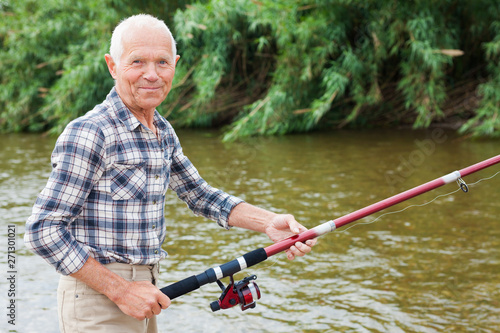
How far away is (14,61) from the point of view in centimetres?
1445

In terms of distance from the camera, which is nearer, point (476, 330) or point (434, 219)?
point (476, 330)

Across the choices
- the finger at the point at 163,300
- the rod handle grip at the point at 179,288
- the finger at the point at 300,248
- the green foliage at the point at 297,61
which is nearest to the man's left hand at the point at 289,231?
the finger at the point at 300,248

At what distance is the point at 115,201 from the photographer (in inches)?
65.6

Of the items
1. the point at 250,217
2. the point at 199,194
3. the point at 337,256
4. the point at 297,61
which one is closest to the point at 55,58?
the point at 297,61

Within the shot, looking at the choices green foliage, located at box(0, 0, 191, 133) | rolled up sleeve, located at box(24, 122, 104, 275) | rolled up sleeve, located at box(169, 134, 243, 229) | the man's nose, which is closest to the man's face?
the man's nose

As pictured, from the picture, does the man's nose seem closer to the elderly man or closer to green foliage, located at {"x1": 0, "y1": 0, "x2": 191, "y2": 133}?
the elderly man

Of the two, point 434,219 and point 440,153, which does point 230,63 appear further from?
point 434,219

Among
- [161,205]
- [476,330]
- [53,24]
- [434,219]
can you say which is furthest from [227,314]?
[53,24]

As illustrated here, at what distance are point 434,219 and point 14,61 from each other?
11889mm

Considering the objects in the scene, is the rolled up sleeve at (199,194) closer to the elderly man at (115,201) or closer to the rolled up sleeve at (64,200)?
the elderly man at (115,201)

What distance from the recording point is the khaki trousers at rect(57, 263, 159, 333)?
5.54 ft

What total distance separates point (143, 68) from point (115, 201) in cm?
38

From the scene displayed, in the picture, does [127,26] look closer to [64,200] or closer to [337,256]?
[64,200]

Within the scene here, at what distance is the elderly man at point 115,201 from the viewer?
1.57 meters
